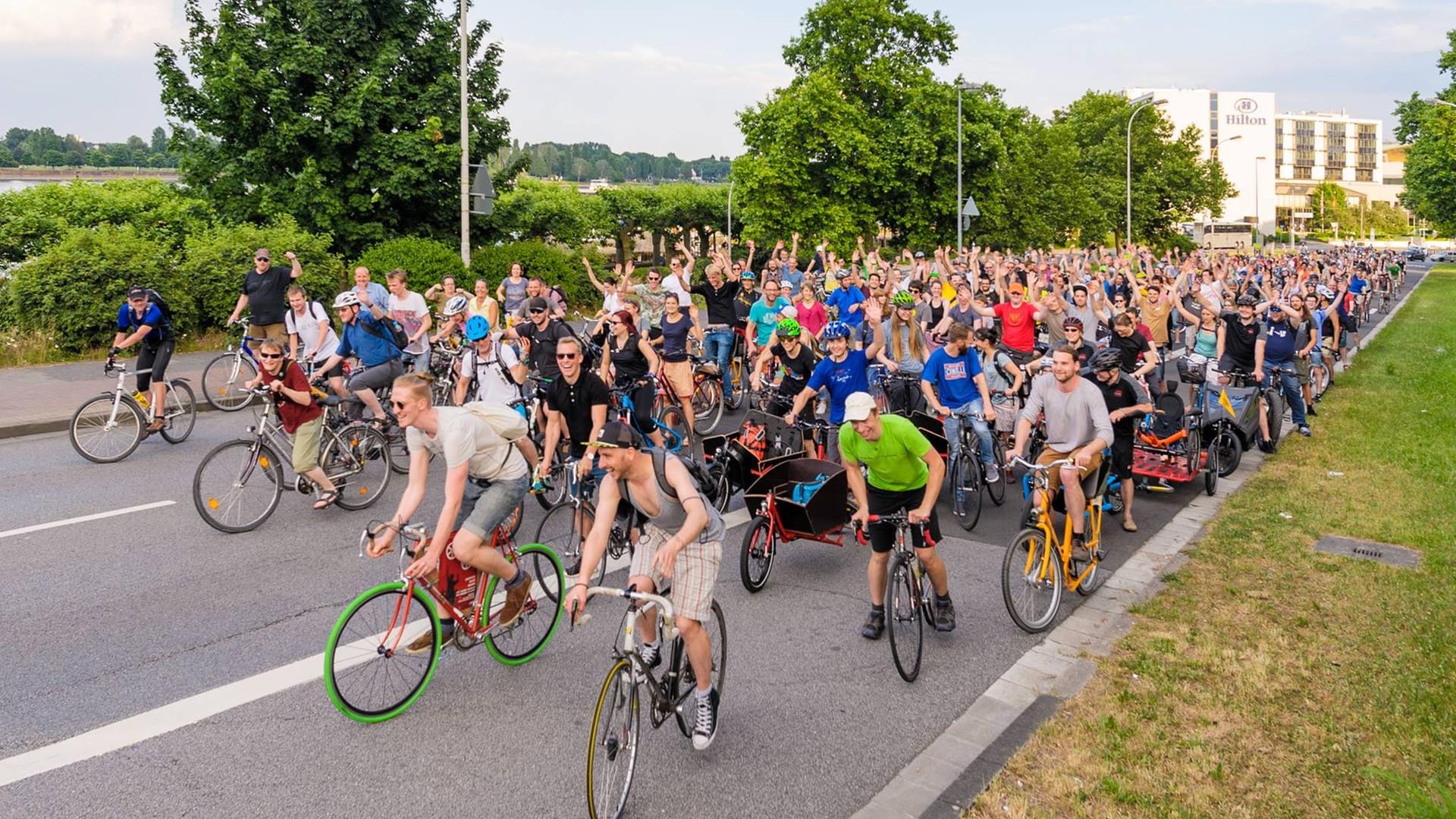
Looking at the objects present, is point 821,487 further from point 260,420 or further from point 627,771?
point 260,420

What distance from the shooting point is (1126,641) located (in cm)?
670

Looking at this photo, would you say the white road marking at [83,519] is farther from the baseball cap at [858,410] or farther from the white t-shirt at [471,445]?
the baseball cap at [858,410]

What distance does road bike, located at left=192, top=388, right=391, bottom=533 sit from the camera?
8898mm

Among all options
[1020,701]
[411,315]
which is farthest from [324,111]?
[1020,701]

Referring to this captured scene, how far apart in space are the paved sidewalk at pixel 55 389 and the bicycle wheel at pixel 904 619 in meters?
9.90

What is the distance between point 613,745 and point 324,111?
74.2 ft

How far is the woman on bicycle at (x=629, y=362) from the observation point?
34.2 feet

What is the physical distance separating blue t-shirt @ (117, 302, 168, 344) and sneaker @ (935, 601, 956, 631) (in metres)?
9.55

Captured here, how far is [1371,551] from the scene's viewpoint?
8594 millimetres

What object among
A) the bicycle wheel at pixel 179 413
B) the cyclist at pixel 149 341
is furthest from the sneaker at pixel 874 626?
the bicycle wheel at pixel 179 413

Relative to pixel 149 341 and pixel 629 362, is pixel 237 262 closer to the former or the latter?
pixel 149 341

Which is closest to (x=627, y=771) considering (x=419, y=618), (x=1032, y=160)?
(x=419, y=618)

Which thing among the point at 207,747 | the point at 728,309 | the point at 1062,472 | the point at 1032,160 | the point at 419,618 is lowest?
the point at 207,747

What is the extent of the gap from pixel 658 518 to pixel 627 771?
1.14 meters
